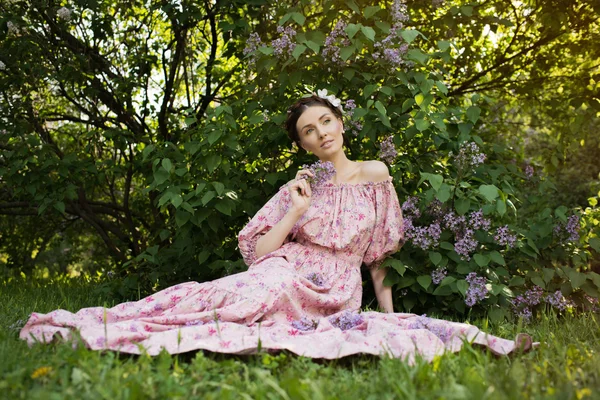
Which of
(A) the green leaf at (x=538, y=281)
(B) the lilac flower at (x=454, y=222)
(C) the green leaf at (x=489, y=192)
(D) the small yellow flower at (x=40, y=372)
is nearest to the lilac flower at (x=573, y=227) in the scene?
(A) the green leaf at (x=538, y=281)

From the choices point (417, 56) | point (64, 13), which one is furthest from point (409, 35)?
point (64, 13)

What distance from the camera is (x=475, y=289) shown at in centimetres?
340

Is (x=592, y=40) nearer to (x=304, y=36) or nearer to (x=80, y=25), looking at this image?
(x=304, y=36)

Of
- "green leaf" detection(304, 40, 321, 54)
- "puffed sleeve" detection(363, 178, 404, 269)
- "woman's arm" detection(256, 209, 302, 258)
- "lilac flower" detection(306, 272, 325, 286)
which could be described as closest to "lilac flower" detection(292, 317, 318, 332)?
"lilac flower" detection(306, 272, 325, 286)

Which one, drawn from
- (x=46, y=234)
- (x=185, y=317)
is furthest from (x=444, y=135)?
(x=46, y=234)

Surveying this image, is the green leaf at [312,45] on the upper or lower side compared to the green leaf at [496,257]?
upper

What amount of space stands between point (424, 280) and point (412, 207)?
1.44 ft

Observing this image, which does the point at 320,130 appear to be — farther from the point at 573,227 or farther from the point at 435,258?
the point at 573,227

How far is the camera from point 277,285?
2969 millimetres

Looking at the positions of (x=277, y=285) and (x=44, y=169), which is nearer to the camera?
(x=277, y=285)

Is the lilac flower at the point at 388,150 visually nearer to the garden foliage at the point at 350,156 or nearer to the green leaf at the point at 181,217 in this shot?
the garden foliage at the point at 350,156

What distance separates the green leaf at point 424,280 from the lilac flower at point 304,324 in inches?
31.8

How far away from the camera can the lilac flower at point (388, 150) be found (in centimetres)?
382

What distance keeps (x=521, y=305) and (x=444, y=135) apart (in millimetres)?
1078
